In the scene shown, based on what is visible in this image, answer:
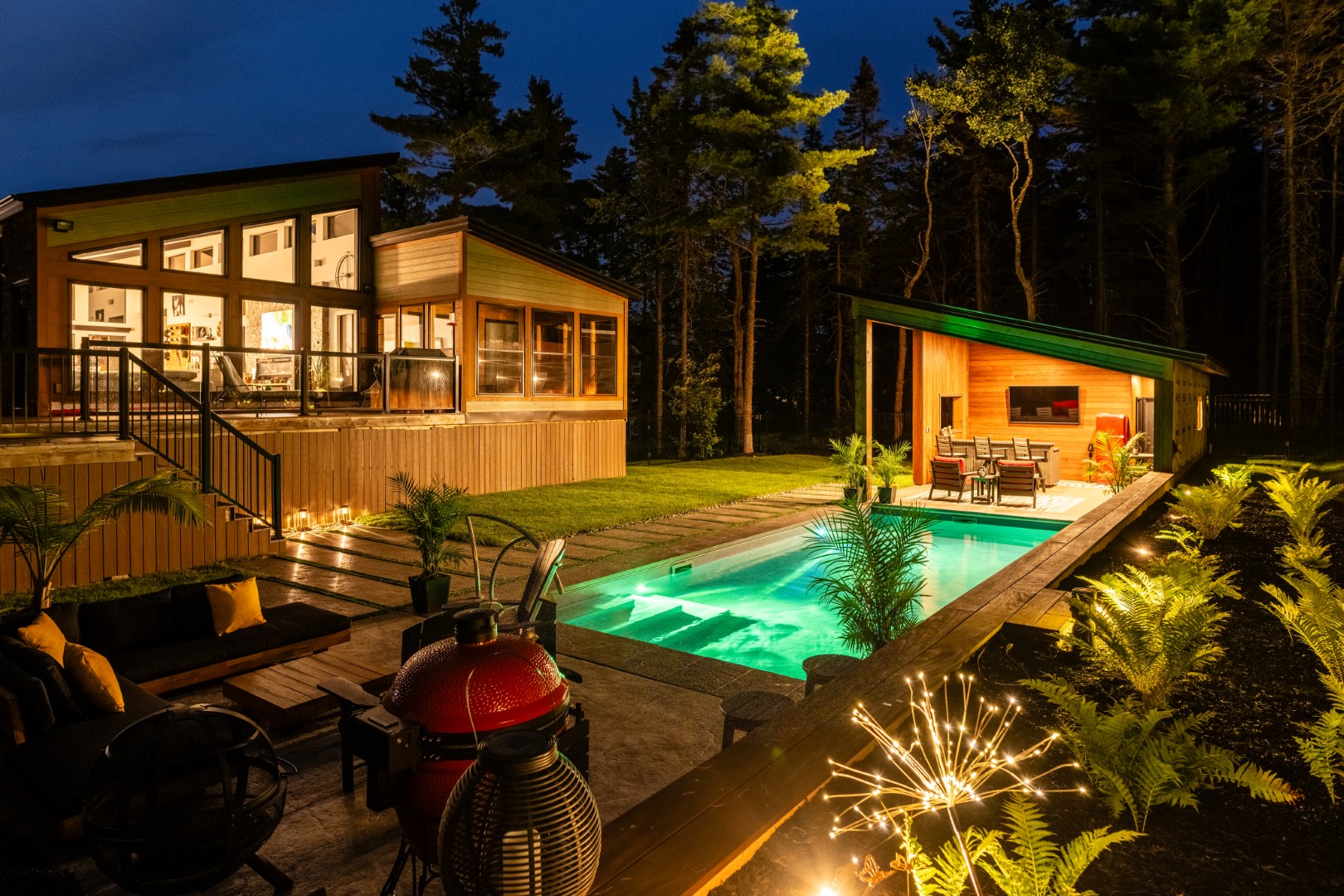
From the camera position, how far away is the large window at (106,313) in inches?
452

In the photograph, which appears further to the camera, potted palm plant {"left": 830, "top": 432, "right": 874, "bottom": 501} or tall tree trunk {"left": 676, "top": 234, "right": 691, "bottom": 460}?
tall tree trunk {"left": 676, "top": 234, "right": 691, "bottom": 460}

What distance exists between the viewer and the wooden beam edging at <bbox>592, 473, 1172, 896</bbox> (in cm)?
204

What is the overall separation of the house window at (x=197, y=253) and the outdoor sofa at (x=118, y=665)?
9805 millimetres

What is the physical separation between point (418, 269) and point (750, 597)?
9.21m

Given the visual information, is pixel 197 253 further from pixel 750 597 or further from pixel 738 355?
pixel 738 355

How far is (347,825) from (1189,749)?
3.28 meters

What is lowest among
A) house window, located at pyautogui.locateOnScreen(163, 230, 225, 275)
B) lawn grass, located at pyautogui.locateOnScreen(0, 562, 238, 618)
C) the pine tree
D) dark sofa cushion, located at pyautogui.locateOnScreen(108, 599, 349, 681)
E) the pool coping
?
the pool coping

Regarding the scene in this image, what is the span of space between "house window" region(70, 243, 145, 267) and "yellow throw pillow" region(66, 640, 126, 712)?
34.0ft

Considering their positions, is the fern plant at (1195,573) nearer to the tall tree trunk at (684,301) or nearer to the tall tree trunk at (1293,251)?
the tall tree trunk at (684,301)

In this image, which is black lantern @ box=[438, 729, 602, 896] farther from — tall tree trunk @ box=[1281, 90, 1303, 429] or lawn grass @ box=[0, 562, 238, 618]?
tall tree trunk @ box=[1281, 90, 1303, 429]

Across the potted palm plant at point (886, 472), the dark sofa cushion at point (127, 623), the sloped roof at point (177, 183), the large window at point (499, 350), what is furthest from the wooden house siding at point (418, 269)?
the dark sofa cushion at point (127, 623)

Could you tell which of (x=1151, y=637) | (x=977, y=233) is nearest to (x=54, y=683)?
(x=1151, y=637)

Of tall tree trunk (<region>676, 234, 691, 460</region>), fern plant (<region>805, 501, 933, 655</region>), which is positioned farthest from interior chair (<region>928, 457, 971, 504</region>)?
tall tree trunk (<region>676, 234, 691, 460</region>)

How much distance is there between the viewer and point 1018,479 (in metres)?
13.1
